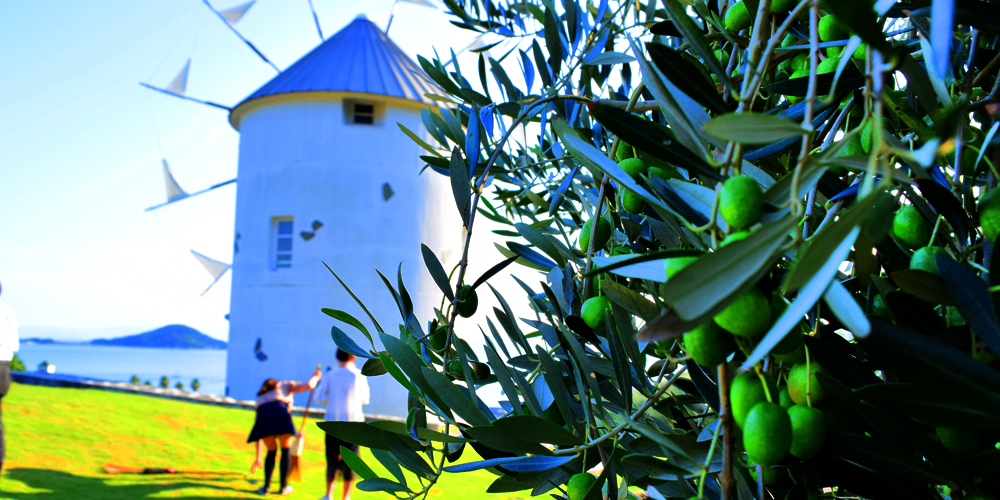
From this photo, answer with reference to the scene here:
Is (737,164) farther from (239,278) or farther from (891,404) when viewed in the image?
(239,278)

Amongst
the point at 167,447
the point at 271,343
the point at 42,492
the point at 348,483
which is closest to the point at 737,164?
the point at 348,483

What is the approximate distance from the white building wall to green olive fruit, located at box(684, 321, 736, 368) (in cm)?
1018

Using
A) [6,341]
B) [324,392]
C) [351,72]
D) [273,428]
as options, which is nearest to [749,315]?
[6,341]

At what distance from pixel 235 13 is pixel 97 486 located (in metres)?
12.4

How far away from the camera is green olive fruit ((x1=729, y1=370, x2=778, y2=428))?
321mm

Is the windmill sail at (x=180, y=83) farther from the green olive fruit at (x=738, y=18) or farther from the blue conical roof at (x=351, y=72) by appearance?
the green olive fruit at (x=738, y=18)

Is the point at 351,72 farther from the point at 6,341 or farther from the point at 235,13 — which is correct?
the point at 6,341

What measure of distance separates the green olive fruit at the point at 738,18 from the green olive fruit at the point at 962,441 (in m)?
0.38

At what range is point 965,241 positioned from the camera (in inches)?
15.3

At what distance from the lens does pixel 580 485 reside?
0.47m

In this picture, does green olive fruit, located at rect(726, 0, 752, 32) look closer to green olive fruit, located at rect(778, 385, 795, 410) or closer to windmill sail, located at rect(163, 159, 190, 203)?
green olive fruit, located at rect(778, 385, 795, 410)

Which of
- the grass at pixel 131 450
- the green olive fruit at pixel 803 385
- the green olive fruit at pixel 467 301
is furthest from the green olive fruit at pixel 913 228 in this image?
the grass at pixel 131 450

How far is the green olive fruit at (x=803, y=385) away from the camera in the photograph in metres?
0.37

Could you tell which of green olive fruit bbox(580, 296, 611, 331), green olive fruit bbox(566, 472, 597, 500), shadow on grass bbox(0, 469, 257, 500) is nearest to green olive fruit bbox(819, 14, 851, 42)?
green olive fruit bbox(580, 296, 611, 331)
